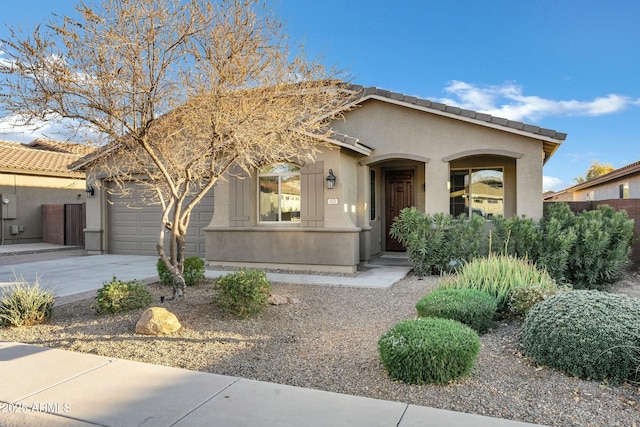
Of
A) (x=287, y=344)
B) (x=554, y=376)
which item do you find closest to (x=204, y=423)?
(x=287, y=344)

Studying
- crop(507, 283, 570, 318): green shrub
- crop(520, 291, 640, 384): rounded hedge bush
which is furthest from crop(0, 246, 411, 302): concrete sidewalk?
crop(520, 291, 640, 384): rounded hedge bush

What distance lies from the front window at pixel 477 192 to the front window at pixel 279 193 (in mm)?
4551

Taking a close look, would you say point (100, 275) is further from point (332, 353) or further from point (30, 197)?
point (30, 197)

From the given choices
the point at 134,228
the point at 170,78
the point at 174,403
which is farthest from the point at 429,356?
the point at 134,228

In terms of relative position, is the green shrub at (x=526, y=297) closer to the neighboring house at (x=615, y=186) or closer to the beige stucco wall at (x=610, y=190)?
the neighboring house at (x=615, y=186)

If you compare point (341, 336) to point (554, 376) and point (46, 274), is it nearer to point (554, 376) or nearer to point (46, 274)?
point (554, 376)

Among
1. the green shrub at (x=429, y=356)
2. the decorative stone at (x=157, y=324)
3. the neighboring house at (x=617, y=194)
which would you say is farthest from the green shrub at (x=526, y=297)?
the neighboring house at (x=617, y=194)

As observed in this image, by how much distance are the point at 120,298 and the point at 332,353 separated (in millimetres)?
3577

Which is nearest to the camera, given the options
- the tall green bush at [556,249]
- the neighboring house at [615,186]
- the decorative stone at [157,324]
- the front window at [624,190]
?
the decorative stone at [157,324]

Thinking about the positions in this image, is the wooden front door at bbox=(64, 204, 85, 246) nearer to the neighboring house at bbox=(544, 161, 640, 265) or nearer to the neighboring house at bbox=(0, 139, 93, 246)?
the neighboring house at bbox=(0, 139, 93, 246)

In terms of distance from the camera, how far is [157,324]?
5.68 m

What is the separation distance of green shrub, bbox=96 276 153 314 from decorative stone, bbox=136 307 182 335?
1079 millimetres

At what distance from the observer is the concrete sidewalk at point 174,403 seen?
341 cm

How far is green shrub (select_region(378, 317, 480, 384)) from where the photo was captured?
3.98m
